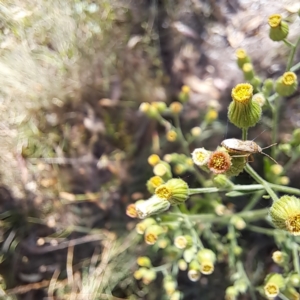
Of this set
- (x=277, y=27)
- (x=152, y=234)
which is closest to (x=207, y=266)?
(x=152, y=234)

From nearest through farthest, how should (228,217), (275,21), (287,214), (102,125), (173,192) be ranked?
1. (287,214)
2. (173,192)
3. (275,21)
4. (228,217)
5. (102,125)

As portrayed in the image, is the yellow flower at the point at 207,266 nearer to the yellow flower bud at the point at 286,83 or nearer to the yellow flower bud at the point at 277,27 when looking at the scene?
the yellow flower bud at the point at 286,83

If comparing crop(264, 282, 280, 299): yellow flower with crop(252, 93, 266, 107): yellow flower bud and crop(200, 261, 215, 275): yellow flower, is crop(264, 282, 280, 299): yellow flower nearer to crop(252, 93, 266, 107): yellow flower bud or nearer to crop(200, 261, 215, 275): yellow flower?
crop(200, 261, 215, 275): yellow flower

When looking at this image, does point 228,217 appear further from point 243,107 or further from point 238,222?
point 243,107

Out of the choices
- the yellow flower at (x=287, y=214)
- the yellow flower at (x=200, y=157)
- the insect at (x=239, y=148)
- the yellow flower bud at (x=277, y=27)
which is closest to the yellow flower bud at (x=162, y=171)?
the yellow flower at (x=200, y=157)

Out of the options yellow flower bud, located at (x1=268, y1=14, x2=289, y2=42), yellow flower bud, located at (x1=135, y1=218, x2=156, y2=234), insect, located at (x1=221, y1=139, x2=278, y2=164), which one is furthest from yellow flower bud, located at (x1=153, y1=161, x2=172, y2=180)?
yellow flower bud, located at (x1=268, y1=14, x2=289, y2=42)

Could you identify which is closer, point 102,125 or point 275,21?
point 275,21

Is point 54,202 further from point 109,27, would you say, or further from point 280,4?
point 280,4
